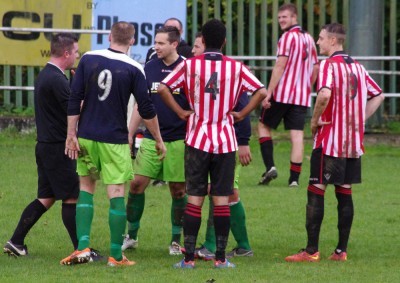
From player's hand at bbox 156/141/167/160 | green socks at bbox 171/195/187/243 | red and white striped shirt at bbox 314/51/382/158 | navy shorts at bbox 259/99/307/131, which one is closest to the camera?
player's hand at bbox 156/141/167/160

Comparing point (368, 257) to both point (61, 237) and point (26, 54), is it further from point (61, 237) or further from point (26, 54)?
point (26, 54)

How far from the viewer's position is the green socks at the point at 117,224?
9766mm

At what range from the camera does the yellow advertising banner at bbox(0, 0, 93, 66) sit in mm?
A: 19828

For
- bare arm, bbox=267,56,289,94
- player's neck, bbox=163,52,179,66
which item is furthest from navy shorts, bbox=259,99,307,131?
player's neck, bbox=163,52,179,66

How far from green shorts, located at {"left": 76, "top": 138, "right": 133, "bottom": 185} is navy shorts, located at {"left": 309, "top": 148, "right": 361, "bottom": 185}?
166 centimetres

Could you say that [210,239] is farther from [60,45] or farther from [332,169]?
[60,45]

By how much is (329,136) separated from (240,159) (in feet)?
2.56

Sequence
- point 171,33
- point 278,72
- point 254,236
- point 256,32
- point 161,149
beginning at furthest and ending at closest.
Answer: point 256,32, point 278,72, point 254,236, point 171,33, point 161,149

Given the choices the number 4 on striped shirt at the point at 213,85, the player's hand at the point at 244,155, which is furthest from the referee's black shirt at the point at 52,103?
the player's hand at the point at 244,155

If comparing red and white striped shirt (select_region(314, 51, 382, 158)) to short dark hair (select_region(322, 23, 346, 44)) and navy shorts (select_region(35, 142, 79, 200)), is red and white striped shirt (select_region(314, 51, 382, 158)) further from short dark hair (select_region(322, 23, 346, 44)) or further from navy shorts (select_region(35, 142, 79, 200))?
navy shorts (select_region(35, 142, 79, 200))

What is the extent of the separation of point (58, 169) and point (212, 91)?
1537mm

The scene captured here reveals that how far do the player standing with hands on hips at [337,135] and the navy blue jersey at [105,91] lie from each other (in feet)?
5.07

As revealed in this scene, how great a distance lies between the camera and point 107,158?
9.79 meters

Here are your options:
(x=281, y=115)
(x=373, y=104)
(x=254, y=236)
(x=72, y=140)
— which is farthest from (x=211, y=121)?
(x=281, y=115)
